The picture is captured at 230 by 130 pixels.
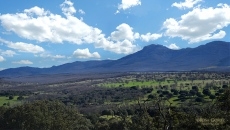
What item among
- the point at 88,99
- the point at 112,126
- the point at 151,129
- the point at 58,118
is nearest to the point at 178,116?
the point at 151,129

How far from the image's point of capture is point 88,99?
124 metres

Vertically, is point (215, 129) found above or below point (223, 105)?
below

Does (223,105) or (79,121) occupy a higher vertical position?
(223,105)

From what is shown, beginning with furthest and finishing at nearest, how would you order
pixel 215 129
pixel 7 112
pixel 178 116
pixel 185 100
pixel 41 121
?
pixel 185 100 → pixel 7 112 → pixel 41 121 → pixel 178 116 → pixel 215 129

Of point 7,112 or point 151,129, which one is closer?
point 151,129

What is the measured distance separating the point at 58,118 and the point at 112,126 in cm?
934

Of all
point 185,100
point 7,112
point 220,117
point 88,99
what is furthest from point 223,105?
point 88,99

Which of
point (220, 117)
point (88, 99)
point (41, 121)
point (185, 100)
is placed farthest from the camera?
point (88, 99)

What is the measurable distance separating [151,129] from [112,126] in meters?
19.5

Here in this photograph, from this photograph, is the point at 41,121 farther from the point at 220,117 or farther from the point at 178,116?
the point at 220,117

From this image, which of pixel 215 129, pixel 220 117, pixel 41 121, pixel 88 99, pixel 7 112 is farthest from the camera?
pixel 88 99

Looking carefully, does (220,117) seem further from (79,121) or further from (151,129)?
(79,121)

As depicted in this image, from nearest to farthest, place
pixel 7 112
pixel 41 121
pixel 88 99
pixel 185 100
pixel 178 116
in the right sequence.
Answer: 1. pixel 178 116
2. pixel 41 121
3. pixel 7 112
4. pixel 185 100
5. pixel 88 99

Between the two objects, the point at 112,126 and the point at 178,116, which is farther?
the point at 112,126
